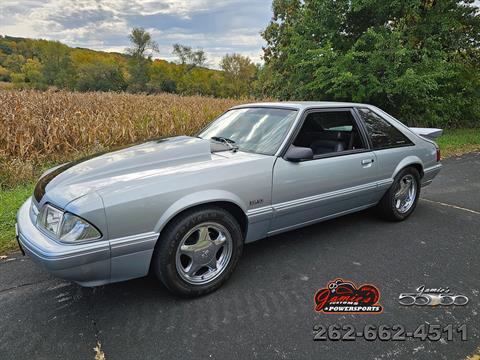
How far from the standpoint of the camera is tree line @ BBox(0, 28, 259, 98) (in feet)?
129

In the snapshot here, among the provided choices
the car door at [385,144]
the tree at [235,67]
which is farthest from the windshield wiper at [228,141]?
the tree at [235,67]

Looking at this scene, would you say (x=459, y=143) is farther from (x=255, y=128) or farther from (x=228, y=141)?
(x=228, y=141)

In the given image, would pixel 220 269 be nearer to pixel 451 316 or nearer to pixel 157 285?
pixel 157 285

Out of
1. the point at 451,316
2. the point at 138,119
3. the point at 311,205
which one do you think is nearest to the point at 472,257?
the point at 451,316

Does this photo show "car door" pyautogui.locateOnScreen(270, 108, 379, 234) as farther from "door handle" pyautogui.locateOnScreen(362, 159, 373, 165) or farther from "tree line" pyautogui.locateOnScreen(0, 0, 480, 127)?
"tree line" pyautogui.locateOnScreen(0, 0, 480, 127)

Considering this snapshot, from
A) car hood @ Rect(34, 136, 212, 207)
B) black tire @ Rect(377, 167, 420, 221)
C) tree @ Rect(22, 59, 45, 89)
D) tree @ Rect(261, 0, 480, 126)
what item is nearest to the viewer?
car hood @ Rect(34, 136, 212, 207)

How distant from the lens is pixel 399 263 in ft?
9.78

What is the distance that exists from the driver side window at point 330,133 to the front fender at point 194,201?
4.37ft

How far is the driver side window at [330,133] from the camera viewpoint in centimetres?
357

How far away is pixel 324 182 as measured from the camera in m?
3.06

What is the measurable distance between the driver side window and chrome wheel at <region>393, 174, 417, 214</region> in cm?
86

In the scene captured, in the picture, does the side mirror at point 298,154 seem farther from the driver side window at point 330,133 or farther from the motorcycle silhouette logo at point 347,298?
the motorcycle silhouette logo at point 347,298

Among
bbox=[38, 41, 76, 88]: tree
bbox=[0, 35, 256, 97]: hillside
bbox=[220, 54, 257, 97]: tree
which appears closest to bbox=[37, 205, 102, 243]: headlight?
bbox=[0, 35, 256, 97]: hillside

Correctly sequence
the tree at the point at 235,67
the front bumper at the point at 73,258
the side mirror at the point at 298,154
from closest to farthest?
1. the front bumper at the point at 73,258
2. the side mirror at the point at 298,154
3. the tree at the point at 235,67
